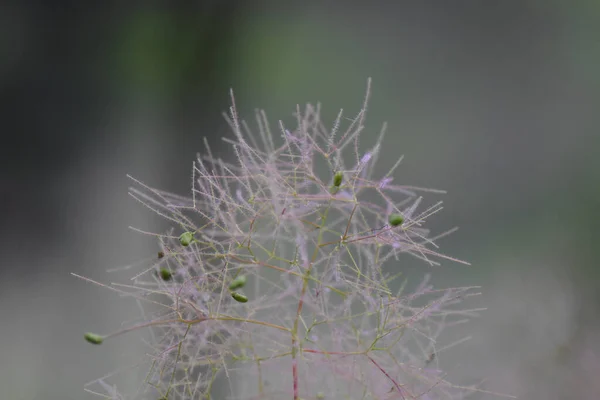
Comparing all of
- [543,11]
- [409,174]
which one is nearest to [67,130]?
[409,174]

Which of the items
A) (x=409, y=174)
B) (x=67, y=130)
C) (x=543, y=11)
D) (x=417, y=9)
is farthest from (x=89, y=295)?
(x=543, y=11)

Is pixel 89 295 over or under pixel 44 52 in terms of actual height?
under

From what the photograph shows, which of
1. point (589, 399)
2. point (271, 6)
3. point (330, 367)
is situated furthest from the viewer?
point (271, 6)

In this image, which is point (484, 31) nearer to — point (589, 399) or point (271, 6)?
point (271, 6)

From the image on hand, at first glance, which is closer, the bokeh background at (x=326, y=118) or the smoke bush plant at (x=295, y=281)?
the smoke bush plant at (x=295, y=281)

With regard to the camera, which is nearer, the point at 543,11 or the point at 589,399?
the point at 589,399

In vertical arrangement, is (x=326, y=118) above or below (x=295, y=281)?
above

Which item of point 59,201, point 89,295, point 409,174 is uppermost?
point 409,174

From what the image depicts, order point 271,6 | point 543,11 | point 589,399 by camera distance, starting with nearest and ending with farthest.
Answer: point 589,399
point 543,11
point 271,6
